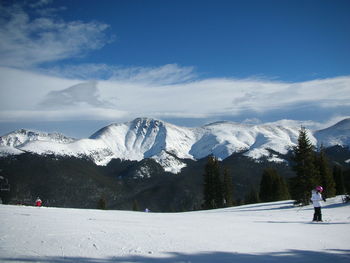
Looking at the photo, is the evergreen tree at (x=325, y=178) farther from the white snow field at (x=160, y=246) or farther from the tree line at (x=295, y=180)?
the white snow field at (x=160, y=246)

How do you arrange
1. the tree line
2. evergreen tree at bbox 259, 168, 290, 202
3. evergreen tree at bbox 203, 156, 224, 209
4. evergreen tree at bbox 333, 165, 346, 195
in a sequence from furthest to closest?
evergreen tree at bbox 333, 165, 346, 195 < evergreen tree at bbox 259, 168, 290, 202 < evergreen tree at bbox 203, 156, 224, 209 < the tree line

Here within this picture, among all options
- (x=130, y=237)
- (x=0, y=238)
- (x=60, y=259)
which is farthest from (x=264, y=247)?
(x=0, y=238)

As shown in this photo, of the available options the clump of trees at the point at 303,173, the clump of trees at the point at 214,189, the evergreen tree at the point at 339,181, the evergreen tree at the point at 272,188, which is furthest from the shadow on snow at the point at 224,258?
the evergreen tree at the point at 339,181

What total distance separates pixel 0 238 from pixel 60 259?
3049 millimetres

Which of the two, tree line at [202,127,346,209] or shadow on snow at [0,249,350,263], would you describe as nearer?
shadow on snow at [0,249,350,263]

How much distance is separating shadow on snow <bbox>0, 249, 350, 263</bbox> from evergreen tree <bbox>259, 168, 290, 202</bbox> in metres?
64.7

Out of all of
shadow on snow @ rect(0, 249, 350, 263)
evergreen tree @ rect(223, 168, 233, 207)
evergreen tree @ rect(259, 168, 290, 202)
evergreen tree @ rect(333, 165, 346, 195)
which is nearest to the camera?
shadow on snow @ rect(0, 249, 350, 263)

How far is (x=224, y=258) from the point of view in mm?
8242

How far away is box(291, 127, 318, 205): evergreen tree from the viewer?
1421 inches

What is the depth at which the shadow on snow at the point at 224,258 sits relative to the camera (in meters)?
7.52

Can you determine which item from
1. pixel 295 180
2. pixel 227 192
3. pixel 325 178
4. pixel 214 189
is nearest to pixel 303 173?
pixel 295 180

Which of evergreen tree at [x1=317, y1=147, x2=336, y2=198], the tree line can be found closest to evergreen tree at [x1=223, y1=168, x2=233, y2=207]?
the tree line

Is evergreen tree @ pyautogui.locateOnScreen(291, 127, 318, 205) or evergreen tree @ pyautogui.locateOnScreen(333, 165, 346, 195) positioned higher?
evergreen tree @ pyautogui.locateOnScreen(291, 127, 318, 205)

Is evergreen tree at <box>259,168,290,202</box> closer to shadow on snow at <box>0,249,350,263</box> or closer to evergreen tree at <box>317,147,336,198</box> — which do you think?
evergreen tree at <box>317,147,336,198</box>
